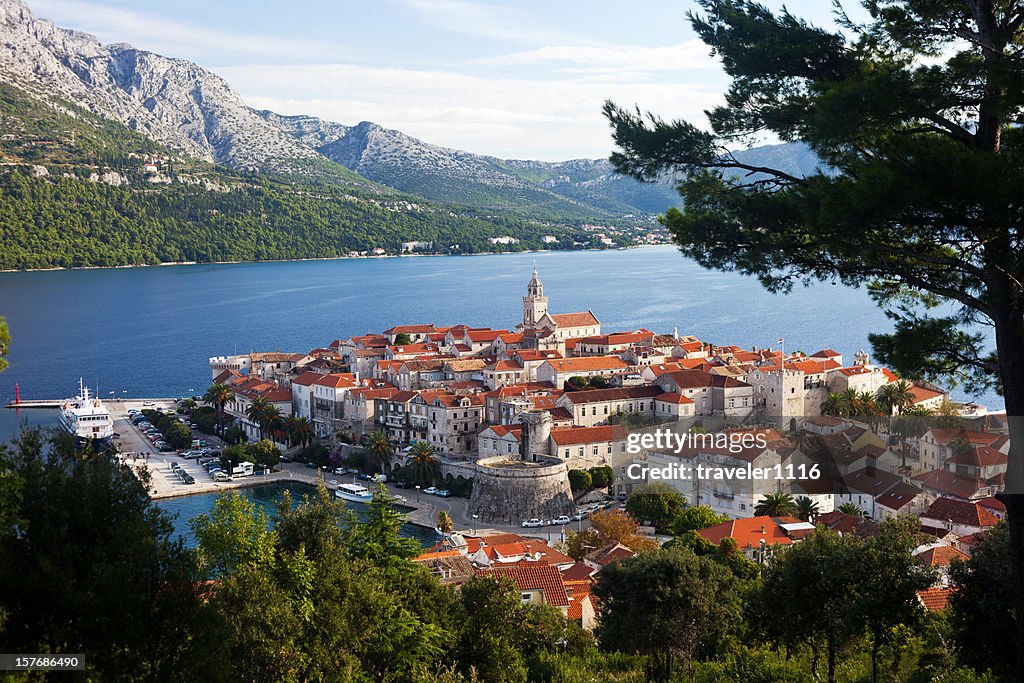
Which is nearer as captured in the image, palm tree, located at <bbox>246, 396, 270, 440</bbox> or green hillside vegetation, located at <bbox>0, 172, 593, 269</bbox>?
palm tree, located at <bbox>246, 396, 270, 440</bbox>

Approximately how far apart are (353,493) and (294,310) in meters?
77.2

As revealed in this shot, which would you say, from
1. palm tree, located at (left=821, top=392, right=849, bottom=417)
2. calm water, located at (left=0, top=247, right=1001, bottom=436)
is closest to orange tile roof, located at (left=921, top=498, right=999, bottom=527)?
palm tree, located at (left=821, top=392, right=849, bottom=417)

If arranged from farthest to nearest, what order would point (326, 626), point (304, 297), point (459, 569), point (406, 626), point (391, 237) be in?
1. point (391, 237)
2. point (304, 297)
3. point (459, 569)
4. point (406, 626)
5. point (326, 626)

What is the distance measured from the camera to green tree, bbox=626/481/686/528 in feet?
111

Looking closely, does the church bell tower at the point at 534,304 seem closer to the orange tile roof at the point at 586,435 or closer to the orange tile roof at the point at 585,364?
the orange tile roof at the point at 585,364

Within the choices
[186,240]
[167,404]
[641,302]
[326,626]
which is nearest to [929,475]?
[326,626]

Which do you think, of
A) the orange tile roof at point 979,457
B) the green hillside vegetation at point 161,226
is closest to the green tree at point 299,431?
the orange tile roof at point 979,457

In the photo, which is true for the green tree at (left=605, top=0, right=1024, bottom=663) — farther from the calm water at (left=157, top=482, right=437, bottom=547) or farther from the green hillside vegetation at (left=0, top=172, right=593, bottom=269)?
the green hillside vegetation at (left=0, top=172, right=593, bottom=269)

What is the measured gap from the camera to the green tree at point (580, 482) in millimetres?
40844

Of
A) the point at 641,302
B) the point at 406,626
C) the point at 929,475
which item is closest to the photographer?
the point at 406,626

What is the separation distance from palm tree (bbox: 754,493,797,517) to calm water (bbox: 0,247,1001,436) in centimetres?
3432

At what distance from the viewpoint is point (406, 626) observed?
12047 millimetres

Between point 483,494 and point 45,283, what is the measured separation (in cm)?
12141

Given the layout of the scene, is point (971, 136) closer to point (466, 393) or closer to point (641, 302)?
point (466, 393)
